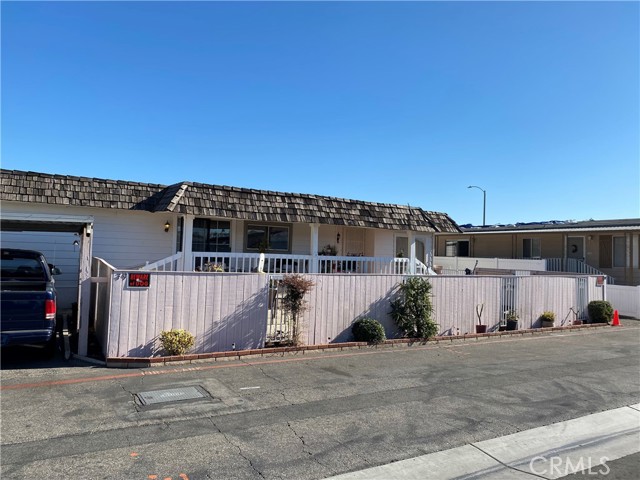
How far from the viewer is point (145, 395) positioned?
20.6ft

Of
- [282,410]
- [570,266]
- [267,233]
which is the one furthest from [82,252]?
[570,266]

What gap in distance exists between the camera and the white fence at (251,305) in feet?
26.6

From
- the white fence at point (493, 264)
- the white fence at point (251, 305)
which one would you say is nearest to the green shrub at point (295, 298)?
the white fence at point (251, 305)

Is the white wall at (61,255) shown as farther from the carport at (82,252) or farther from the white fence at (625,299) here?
the white fence at (625,299)

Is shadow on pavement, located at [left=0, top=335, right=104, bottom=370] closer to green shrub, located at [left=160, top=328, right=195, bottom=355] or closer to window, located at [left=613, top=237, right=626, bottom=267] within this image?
green shrub, located at [left=160, top=328, right=195, bottom=355]

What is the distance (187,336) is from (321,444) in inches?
168

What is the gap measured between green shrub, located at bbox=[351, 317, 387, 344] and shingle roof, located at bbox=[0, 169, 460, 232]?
4266mm

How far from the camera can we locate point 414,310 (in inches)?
435

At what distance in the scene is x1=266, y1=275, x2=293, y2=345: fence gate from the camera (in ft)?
31.3

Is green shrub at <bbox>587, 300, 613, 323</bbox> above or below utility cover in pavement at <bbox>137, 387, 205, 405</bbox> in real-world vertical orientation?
above

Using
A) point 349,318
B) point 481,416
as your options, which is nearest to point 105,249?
point 349,318

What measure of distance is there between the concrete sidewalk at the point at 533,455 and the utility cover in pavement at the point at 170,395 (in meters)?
2.91

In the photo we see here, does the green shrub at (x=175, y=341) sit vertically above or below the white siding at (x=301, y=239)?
below

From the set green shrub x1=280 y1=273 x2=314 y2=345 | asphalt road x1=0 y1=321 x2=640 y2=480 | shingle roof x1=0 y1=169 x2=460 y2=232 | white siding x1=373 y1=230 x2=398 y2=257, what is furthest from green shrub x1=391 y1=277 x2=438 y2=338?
white siding x1=373 y1=230 x2=398 y2=257
